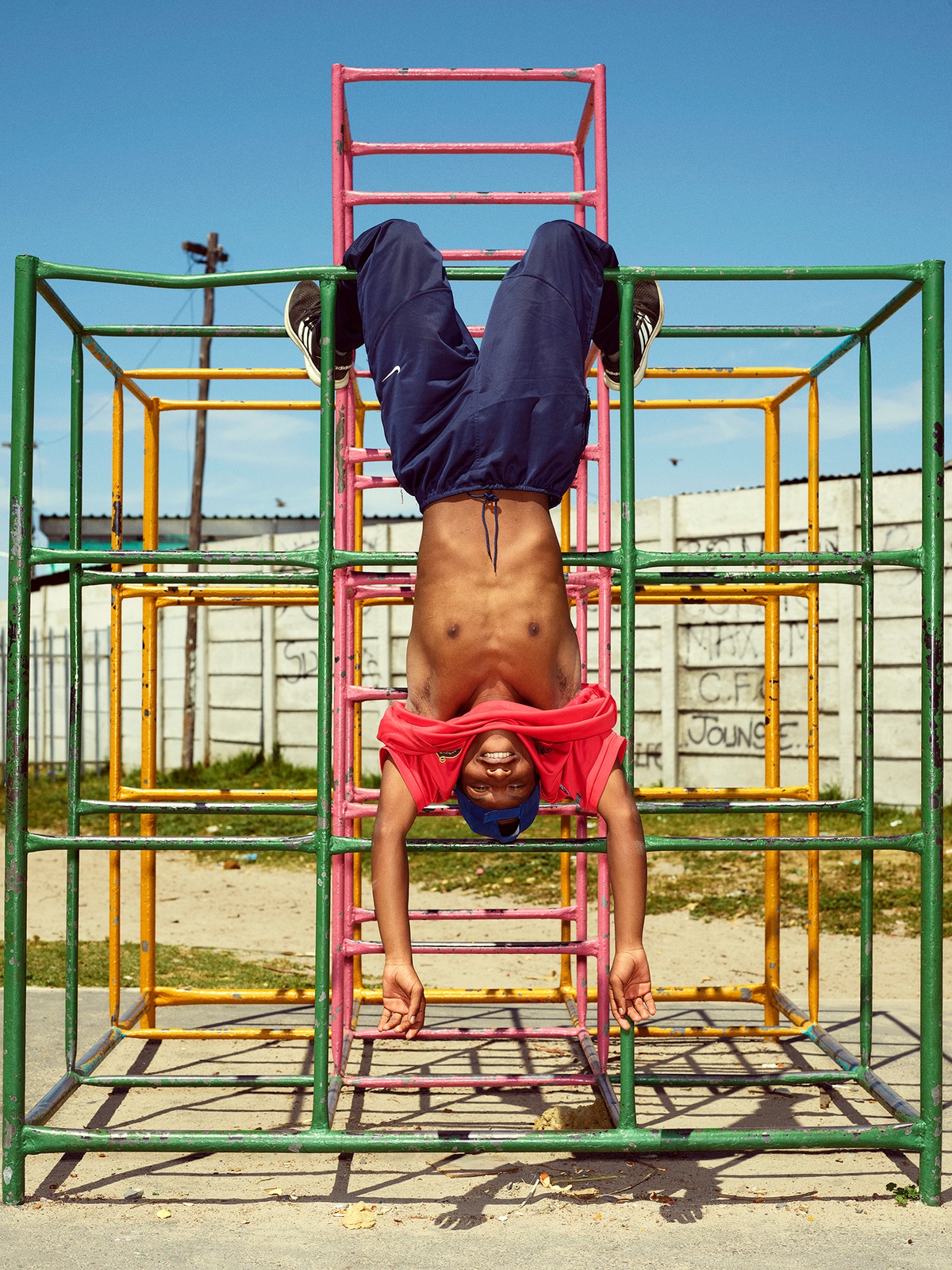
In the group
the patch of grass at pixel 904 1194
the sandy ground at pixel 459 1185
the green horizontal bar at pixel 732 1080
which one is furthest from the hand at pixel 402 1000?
the patch of grass at pixel 904 1194

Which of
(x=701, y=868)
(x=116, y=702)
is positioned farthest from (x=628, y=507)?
(x=701, y=868)

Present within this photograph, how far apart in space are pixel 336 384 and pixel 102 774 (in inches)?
467

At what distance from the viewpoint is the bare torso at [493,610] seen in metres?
2.48

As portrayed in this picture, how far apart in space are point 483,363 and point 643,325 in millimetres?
513

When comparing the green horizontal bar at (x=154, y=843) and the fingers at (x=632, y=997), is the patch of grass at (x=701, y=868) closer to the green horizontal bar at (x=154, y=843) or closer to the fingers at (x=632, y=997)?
the green horizontal bar at (x=154, y=843)

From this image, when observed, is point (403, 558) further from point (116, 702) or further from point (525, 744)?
point (116, 702)

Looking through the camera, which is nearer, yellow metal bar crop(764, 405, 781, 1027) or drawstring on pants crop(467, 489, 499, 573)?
drawstring on pants crop(467, 489, 499, 573)

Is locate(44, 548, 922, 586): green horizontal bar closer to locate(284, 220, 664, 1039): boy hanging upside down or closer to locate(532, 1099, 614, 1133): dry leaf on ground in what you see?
locate(284, 220, 664, 1039): boy hanging upside down

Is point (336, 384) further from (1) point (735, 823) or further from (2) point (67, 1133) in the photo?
(1) point (735, 823)

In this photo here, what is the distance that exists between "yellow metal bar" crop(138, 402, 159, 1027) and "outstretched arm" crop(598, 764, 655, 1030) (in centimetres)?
200

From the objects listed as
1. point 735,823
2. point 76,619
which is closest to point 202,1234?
point 76,619

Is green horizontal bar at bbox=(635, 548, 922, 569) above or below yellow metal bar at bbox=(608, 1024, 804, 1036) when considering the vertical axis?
above

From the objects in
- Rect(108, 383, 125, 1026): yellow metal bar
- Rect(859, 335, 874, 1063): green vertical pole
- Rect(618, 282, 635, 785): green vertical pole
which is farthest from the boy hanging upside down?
Rect(108, 383, 125, 1026): yellow metal bar

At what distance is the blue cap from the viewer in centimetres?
245
